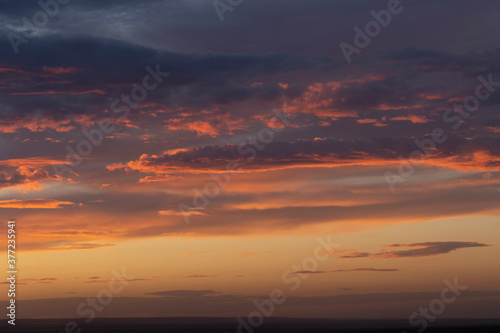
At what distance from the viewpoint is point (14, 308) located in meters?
65.6

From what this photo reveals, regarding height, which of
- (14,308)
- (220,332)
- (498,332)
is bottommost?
(14,308)

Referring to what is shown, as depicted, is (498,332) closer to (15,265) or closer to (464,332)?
(464,332)

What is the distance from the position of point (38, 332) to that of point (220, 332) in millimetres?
58067

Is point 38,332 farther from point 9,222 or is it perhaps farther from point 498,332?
point 9,222

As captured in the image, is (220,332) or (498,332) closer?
(498,332)

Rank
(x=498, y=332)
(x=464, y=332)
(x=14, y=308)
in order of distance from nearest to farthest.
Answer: (x=14, y=308), (x=498, y=332), (x=464, y=332)

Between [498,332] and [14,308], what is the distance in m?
131

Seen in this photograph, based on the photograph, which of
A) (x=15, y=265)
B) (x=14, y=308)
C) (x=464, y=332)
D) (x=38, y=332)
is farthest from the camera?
(x=38, y=332)

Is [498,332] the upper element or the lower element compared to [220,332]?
lower

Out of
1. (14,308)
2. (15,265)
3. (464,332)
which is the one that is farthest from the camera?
(464,332)

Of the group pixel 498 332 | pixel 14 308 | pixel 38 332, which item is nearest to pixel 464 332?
pixel 498 332

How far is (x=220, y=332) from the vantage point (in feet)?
632

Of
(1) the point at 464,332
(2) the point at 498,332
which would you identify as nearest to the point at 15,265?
A: (2) the point at 498,332

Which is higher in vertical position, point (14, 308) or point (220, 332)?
point (220, 332)
